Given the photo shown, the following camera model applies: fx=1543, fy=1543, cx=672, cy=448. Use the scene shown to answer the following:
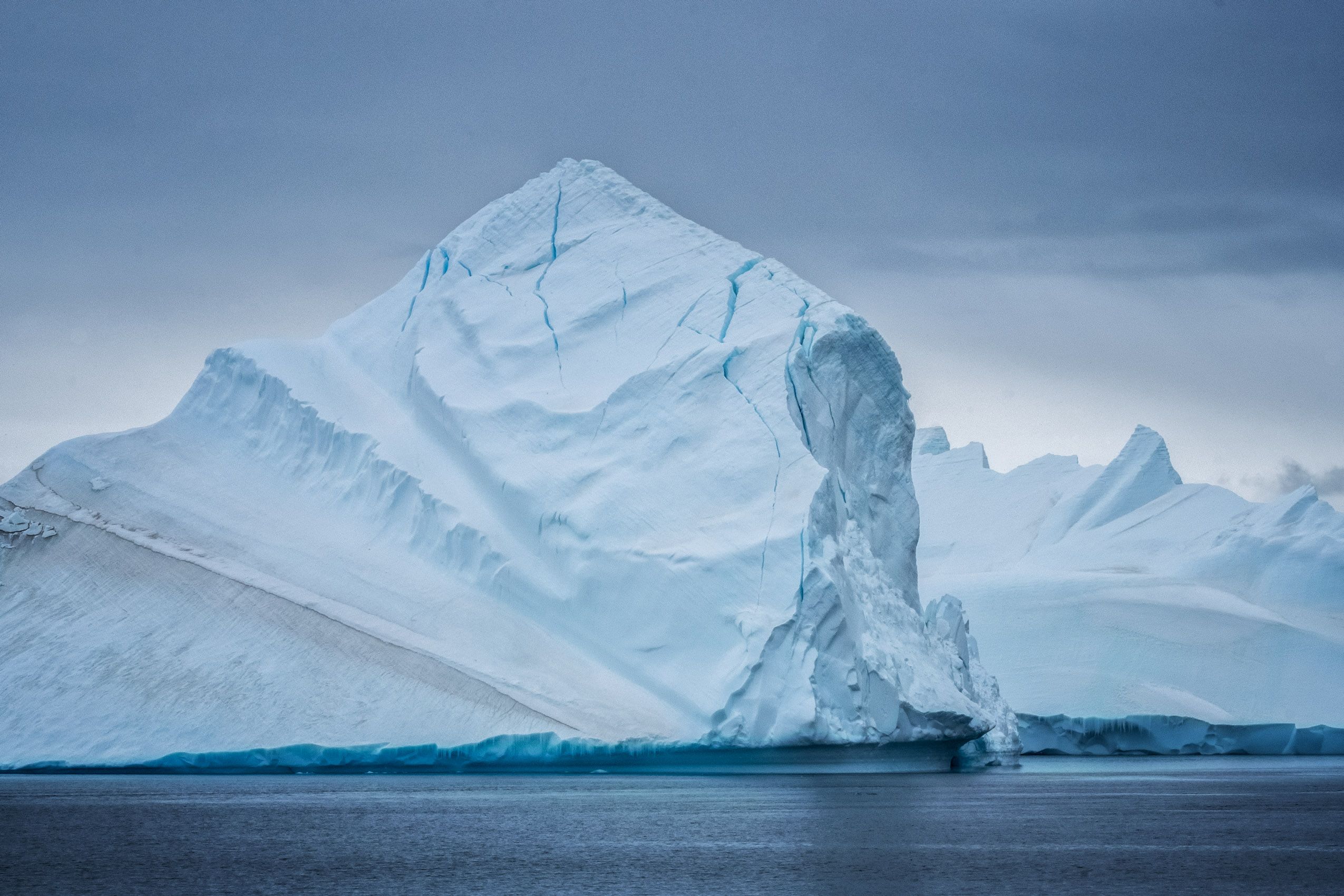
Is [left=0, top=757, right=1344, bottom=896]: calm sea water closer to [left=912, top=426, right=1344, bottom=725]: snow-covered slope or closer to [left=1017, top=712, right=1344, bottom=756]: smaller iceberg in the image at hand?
[left=1017, top=712, right=1344, bottom=756]: smaller iceberg

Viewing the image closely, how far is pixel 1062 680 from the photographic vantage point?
33.9m

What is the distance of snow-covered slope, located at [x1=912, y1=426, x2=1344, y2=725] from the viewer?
112 ft

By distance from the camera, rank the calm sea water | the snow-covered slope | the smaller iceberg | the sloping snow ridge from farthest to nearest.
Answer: the snow-covered slope → the smaller iceberg → the sloping snow ridge → the calm sea water

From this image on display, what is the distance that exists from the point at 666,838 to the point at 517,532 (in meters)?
9.91

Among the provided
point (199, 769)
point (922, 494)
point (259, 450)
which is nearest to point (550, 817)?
point (199, 769)

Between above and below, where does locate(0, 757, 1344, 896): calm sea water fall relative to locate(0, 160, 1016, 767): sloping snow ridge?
below

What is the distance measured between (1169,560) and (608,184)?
2016 centimetres

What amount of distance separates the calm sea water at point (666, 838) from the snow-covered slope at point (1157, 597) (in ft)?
42.4

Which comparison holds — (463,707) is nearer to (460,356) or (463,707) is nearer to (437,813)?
(437,813)

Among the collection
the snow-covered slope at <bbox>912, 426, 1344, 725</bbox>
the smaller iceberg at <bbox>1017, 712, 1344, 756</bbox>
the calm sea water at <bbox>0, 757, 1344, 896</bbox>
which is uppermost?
the snow-covered slope at <bbox>912, 426, 1344, 725</bbox>

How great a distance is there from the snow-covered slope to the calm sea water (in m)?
12.9

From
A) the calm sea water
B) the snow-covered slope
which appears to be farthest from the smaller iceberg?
the calm sea water

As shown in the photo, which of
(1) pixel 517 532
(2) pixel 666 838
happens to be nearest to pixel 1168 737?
(1) pixel 517 532

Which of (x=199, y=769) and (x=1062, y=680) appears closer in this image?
(x=199, y=769)
